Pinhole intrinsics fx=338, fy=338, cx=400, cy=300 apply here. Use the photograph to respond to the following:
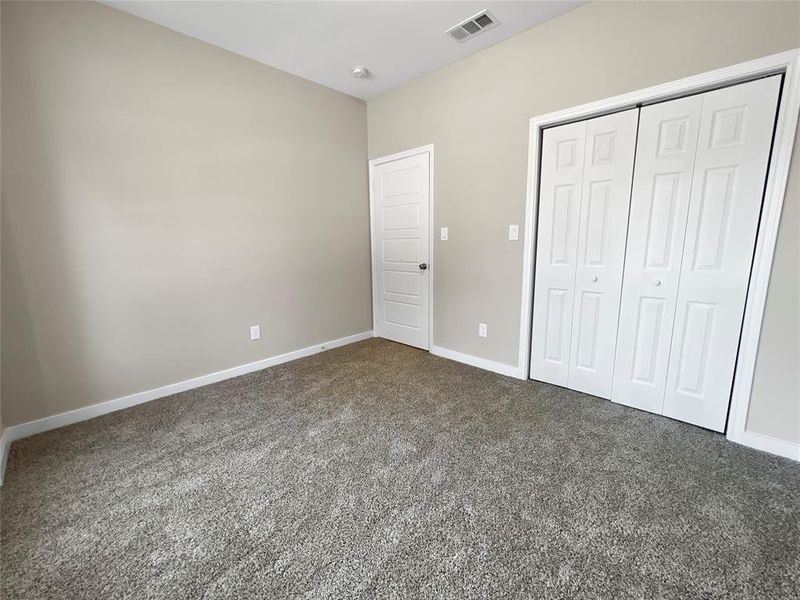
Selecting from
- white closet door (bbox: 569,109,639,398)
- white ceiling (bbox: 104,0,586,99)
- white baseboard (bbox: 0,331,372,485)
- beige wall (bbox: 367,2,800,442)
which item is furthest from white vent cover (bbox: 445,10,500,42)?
white baseboard (bbox: 0,331,372,485)

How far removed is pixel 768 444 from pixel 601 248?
4.56ft

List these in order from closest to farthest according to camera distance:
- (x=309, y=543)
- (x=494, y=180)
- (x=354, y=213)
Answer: (x=309, y=543), (x=494, y=180), (x=354, y=213)

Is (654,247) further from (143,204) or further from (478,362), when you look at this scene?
(143,204)

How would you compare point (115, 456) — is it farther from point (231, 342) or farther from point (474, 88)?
point (474, 88)

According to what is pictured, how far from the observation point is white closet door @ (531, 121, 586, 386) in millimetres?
2395

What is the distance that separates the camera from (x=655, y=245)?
6.94ft

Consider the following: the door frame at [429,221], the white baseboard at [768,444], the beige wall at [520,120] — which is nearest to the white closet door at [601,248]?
the beige wall at [520,120]

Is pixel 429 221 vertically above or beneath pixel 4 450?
above

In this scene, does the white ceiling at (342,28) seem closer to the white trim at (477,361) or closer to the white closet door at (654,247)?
the white closet door at (654,247)

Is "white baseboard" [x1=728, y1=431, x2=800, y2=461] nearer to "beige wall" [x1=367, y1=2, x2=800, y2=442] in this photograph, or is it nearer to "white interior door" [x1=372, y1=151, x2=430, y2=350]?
"beige wall" [x1=367, y1=2, x2=800, y2=442]

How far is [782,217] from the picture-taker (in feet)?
5.59

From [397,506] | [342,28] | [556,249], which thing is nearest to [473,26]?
[342,28]

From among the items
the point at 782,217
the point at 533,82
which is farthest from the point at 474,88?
the point at 782,217

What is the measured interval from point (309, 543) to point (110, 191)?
8.06 ft
